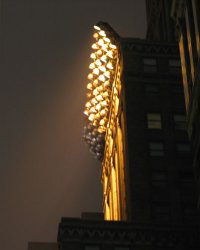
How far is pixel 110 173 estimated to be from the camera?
417 feet

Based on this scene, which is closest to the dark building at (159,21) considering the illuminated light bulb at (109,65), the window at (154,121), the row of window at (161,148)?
the illuminated light bulb at (109,65)

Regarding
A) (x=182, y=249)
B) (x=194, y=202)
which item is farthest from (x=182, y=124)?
(x=182, y=249)

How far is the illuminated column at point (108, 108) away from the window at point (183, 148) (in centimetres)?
692

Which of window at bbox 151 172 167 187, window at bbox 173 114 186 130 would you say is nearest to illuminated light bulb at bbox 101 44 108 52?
window at bbox 173 114 186 130

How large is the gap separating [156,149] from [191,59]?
18090 mm

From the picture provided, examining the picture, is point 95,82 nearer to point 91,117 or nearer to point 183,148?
point 91,117

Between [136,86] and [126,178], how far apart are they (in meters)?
11.3

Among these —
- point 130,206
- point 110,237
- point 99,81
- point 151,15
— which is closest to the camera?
point 110,237

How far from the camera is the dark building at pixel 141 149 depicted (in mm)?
93875

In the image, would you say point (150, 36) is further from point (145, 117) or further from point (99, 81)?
point (145, 117)

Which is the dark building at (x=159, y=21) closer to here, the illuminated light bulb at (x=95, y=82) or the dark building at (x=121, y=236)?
the illuminated light bulb at (x=95, y=82)

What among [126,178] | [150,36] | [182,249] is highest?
[150,36]

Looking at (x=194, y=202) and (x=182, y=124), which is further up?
(x=182, y=124)

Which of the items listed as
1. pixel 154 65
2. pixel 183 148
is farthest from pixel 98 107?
pixel 183 148
